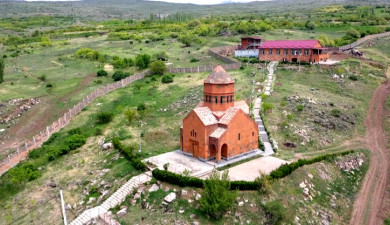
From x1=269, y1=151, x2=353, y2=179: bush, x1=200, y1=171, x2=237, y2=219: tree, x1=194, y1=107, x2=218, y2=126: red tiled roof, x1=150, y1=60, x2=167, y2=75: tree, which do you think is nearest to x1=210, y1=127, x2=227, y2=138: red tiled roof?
x1=194, y1=107, x2=218, y2=126: red tiled roof

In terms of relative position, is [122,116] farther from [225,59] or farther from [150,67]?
[225,59]

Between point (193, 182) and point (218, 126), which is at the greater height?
point (218, 126)

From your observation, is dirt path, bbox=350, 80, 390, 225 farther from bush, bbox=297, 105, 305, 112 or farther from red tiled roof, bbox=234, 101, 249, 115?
red tiled roof, bbox=234, 101, 249, 115

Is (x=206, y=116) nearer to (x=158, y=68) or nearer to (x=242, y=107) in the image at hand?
(x=242, y=107)

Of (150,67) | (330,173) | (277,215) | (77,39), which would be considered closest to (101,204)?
(277,215)

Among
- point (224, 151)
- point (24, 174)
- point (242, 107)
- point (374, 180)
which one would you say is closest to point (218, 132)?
point (224, 151)

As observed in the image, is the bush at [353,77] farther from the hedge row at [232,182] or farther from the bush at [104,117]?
the bush at [104,117]
